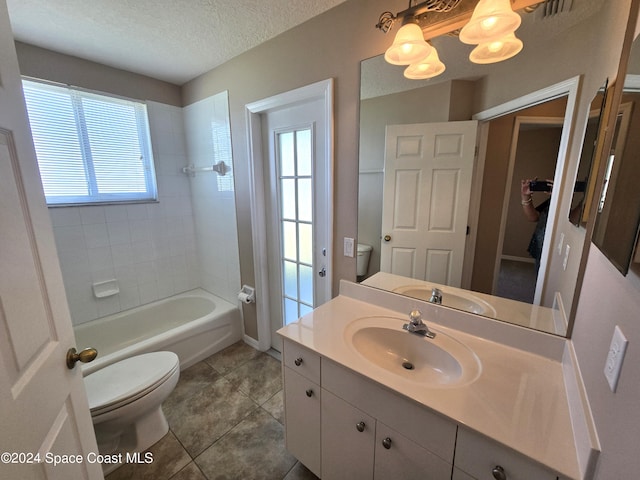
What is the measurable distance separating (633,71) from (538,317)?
844 mm

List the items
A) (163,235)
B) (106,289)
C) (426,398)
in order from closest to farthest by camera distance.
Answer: (426,398) < (106,289) < (163,235)

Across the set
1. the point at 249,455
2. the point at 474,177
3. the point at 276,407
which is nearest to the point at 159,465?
the point at 249,455

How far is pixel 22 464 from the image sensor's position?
1.85ft

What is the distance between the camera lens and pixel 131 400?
137 centimetres

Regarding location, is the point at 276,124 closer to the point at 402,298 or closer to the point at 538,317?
the point at 402,298

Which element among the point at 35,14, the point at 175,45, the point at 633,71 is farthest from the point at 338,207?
the point at 35,14

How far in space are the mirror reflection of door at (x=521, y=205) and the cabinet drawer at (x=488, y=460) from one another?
0.63 metres

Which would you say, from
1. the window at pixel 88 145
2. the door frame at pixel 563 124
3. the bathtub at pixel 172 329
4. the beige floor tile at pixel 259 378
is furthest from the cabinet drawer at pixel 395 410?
the window at pixel 88 145

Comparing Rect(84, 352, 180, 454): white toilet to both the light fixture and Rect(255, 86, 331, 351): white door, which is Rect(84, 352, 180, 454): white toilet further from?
the light fixture

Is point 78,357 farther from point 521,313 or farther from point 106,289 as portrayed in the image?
point 106,289

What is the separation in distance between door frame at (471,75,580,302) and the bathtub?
7.28 ft

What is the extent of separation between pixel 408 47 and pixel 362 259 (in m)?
1.01

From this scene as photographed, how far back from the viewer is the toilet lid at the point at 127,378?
136 cm

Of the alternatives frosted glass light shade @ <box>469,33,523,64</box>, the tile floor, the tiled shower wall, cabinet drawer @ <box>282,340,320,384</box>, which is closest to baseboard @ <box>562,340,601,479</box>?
cabinet drawer @ <box>282,340,320,384</box>
